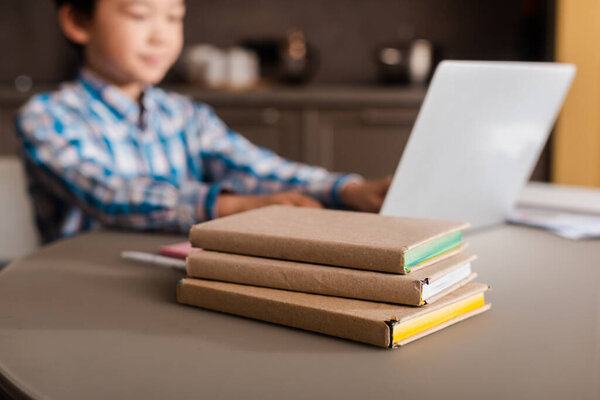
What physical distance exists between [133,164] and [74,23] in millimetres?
319

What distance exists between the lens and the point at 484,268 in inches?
35.2

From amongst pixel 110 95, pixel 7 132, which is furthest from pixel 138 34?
pixel 7 132

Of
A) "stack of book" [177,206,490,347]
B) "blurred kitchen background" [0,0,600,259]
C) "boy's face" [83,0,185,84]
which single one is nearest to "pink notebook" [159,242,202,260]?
"stack of book" [177,206,490,347]

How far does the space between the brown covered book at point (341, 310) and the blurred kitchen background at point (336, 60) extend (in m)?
2.10

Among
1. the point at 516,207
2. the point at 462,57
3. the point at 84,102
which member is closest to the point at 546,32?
the point at 462,57

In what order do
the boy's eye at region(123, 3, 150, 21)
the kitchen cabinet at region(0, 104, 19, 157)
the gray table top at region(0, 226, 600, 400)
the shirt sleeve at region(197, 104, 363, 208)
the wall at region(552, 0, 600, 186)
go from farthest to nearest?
the kitchen cabinet at region(0, 104, 19, 157) → the wall at region(552, 0, 600, 186) → the shirt sleeve at region(197, 104, 363, 208) → the boy's eye at region(123, 3, 150, 21) → the gray table top at region(0, 226, 600, 400)

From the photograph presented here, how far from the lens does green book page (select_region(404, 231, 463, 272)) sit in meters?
0.63

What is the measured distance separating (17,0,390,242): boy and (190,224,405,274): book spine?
392mm

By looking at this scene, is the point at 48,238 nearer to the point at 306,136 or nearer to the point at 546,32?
the point at 306,136

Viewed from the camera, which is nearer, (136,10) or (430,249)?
(430,249)

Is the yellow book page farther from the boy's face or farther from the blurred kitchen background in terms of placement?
the blurred kitchen background

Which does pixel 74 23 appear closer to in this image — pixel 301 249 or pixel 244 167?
pixel 244 167

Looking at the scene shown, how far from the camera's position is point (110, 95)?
1469mm

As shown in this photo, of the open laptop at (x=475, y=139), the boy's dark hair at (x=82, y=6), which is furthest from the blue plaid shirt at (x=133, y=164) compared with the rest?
the open laptop at (x=475, y=139)
